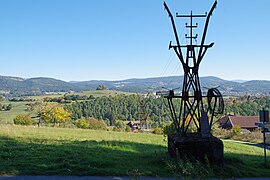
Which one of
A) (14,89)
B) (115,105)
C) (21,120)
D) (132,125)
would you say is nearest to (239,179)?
(21,120)

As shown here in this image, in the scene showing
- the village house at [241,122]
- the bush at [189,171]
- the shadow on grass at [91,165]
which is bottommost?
the village house at [241,122]

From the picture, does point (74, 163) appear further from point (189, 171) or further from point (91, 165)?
point (189, 171)

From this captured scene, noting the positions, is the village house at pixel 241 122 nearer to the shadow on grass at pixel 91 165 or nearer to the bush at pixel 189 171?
the shadow on grass at pixel 91 165

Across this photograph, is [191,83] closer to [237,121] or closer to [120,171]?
[120,171]

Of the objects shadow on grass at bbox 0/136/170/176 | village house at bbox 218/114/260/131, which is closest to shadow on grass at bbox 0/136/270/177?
shadow on grass at bbox 0/136/170/176

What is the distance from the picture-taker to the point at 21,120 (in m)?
48.8

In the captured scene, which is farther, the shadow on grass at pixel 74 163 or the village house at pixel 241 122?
the village house at pixel 241 122

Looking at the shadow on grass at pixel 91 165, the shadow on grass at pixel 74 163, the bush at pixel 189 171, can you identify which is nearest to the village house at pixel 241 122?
the shadow on grass at pixel 91 165

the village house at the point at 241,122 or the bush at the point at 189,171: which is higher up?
the bush at the point at 189,171

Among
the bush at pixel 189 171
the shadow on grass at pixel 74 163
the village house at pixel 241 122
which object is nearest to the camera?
the bush at pixel 189 171

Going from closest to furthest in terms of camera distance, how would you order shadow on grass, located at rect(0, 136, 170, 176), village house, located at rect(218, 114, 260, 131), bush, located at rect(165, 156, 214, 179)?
bush, located at rect(165, 156, 214, 179), shadow on grass, located at rect(0, 136, 170, 176), village house, located at rect(218, 114, 260, 131)

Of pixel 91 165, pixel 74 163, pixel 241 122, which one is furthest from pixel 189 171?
pixel 241 122

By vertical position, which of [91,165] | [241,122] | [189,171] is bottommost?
[241,122]

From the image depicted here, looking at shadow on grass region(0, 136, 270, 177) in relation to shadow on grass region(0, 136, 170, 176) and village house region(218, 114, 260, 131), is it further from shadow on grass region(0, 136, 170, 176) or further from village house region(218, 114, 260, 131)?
village house region(218, 114, 260, 131)
